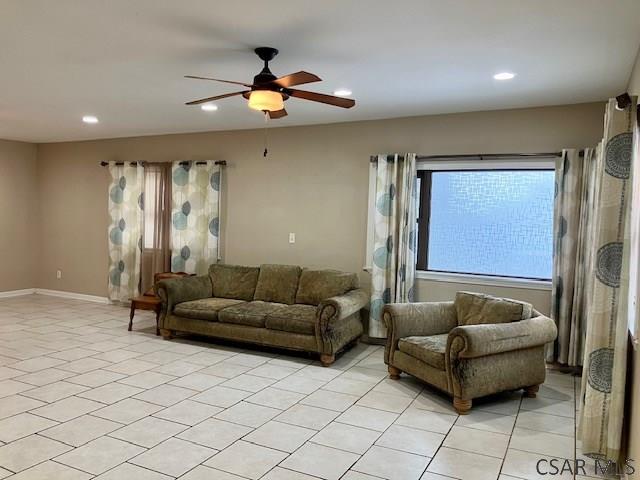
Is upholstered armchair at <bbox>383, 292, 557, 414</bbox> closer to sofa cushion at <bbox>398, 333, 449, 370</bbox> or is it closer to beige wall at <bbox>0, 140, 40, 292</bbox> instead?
sofa cushion at <bbox>398, 333, 449, 370</bbox>

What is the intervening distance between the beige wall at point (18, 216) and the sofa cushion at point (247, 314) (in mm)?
4921

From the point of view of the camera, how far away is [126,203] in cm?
720

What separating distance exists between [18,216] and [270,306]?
5.38 metres

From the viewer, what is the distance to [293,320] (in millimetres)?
4871

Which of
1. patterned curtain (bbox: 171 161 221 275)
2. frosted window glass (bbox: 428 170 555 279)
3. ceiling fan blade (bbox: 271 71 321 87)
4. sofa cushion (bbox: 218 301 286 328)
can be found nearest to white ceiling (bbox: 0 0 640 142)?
ceiling fan blade (bbox: 271 71 321 87)

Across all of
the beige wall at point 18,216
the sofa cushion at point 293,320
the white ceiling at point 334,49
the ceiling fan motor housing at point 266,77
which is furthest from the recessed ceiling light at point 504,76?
the beige wall at point 18,216

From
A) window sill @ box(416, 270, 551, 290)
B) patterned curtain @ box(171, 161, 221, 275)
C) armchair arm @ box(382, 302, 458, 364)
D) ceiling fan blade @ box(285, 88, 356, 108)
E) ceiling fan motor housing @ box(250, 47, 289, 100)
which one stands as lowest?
armchair arm @ box(382, 302, 458, 364)

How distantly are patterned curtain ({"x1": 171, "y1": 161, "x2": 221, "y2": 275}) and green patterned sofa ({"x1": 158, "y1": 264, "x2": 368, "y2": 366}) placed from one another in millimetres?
506

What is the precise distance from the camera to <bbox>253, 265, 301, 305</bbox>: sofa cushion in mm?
5594

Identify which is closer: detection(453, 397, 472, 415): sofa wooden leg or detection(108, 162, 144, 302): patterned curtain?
detection(453, 397, 472, 415): sofa wooden leg

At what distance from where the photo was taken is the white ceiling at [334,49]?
8.39ft

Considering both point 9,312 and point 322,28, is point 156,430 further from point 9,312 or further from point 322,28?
point 9,312

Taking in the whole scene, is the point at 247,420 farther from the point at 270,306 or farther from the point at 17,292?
the point at 17,292

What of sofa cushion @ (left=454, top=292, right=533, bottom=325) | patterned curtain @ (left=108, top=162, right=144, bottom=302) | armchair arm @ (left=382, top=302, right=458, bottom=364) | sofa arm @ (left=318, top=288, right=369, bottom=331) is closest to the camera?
sofa cushion @ (left=454, top=292, right=533, bottom=325)
